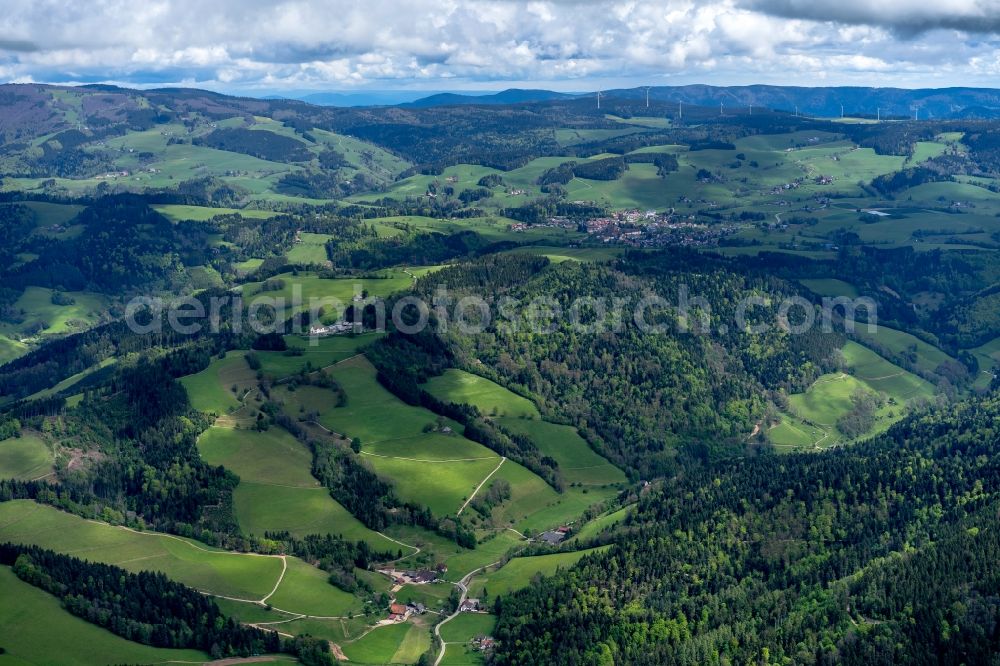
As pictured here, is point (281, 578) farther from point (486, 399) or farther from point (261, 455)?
point (486, 399)

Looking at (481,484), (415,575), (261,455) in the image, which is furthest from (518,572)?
(261,455)

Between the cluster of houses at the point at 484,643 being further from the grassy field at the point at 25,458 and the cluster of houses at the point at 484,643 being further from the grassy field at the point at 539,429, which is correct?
the grassy field at the point at 25,458

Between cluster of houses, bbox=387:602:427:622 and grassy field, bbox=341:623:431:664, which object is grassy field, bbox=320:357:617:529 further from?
grassy field, bbox=341:623:431:664

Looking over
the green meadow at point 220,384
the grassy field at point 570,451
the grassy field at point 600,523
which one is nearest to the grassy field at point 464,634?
the grassy field at point 600,523

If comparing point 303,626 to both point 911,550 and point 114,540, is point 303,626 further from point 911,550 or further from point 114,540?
point 911,550

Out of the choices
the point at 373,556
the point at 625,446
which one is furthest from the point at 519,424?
the point at 373,556

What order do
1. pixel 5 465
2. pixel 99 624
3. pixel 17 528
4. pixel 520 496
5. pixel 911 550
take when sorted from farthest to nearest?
pixel 520 496
pixel 5 465
pixel 17 528
pixel 911 550
pixel 99 624
